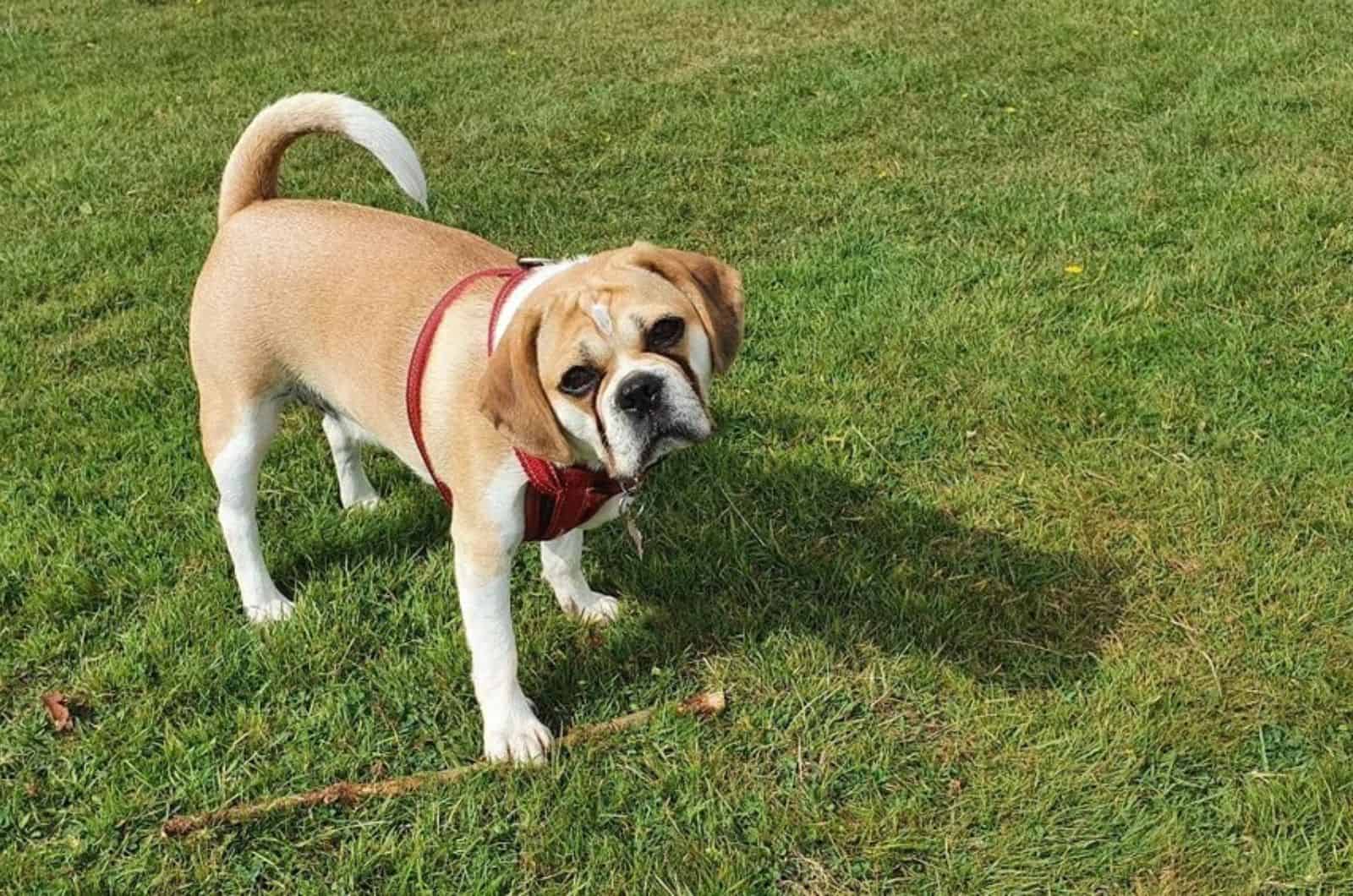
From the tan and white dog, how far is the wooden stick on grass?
12cm

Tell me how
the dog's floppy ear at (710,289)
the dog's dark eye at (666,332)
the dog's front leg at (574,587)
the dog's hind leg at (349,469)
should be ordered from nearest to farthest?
the dog's dark eye at (666,332) → the dog's floppy ear at (710,289) → the dog's front leg at (574,587) → the dog's hind leg at (349,469)

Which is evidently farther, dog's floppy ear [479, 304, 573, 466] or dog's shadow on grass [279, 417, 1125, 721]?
dog's shadow on grass [279, 417, 1125, 721]

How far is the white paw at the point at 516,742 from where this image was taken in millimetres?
3340

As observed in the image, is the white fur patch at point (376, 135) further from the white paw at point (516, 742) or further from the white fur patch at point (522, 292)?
the white paw at point (516, 742)

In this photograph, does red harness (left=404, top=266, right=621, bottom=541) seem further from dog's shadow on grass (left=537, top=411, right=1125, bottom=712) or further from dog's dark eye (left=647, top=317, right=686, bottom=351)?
dog's shadow on grass (left=537, top=411, right=1125, bottom=712)

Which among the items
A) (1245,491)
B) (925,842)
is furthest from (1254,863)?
(1245,491)

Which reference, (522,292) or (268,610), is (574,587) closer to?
(268,610)

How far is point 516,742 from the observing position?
3346 millimetres

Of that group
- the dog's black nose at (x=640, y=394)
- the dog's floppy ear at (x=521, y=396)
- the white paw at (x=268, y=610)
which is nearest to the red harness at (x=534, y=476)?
the dog's floppy ear at (x=521, y=396)

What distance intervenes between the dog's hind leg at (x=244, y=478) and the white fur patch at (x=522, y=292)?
41.1 inches

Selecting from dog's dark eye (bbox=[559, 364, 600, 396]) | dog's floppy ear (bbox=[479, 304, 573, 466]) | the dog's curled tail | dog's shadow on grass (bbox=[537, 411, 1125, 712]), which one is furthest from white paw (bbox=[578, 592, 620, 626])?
the dog's curled tail

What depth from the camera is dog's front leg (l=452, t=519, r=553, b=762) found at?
3.21 meters

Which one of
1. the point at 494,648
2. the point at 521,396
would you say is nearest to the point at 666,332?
the point at 521,396

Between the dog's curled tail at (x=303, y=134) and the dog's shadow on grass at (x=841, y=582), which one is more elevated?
the dog's curled tail at (x=303, y=134)
